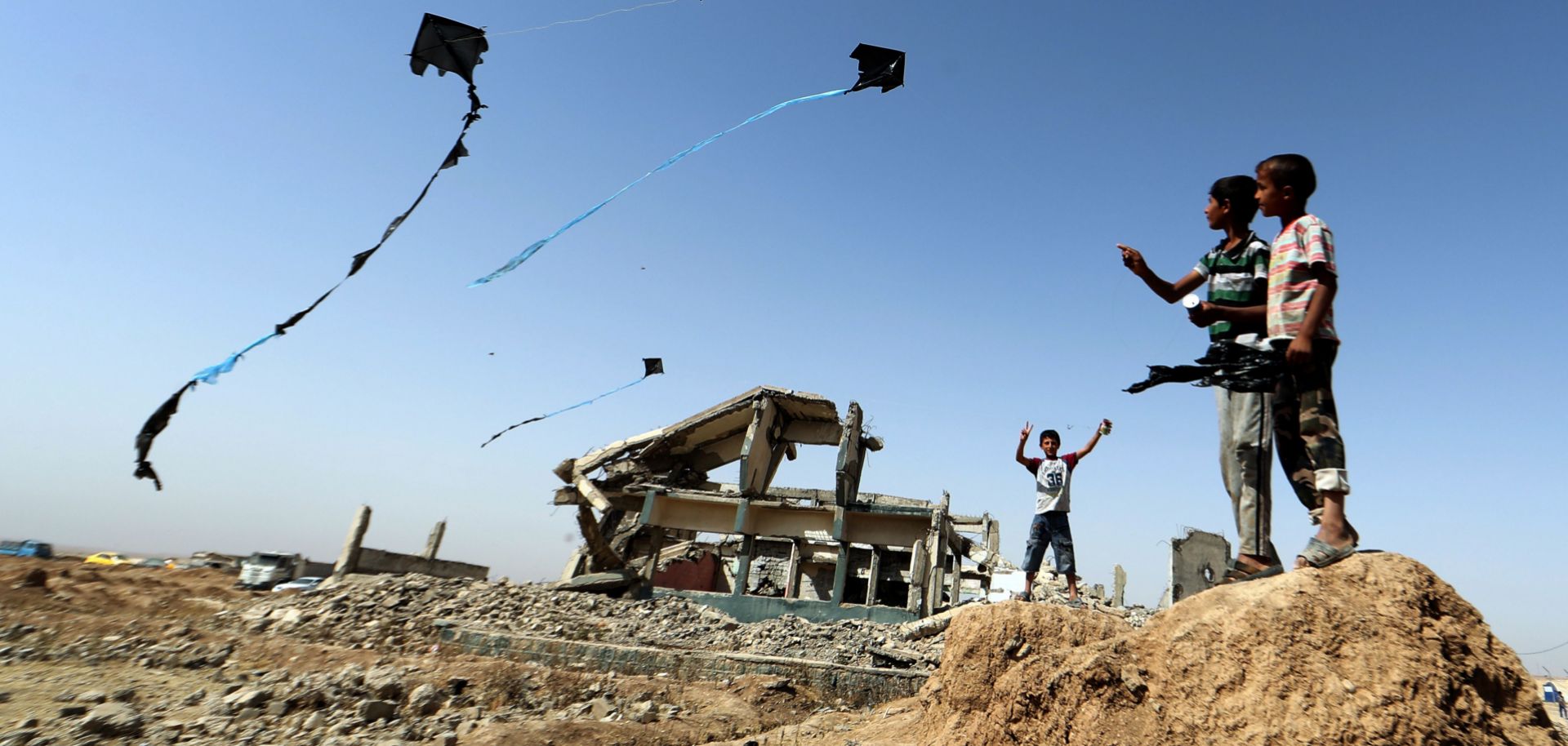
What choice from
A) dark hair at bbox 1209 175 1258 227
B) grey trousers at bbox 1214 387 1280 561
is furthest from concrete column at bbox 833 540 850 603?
dark hair at bbox 1209 175 1258 227

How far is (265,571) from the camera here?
20.8m

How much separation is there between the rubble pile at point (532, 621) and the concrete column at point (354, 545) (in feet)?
10.0

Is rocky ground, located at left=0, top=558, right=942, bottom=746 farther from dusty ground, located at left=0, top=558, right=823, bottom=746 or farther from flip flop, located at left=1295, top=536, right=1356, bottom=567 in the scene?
flip flop, located at left=1295, top=536, right=1356, bottom=567

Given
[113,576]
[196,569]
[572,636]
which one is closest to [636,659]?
[572,636]

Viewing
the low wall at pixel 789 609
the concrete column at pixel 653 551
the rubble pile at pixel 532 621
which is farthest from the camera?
the concrete column at pixel 653 551

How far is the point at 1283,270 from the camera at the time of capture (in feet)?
10.5

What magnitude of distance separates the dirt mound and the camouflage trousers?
33 centimetres

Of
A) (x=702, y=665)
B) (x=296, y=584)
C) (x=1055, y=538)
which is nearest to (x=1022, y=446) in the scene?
(x=1055, y=538)

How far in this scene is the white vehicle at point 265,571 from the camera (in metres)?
20.6

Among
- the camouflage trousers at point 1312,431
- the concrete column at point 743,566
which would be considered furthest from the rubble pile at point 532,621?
the camouflage trousers at point 1312,431

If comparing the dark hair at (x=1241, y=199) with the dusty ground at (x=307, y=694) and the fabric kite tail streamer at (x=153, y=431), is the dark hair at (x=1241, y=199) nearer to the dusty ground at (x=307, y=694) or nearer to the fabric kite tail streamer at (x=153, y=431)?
the dusty ground at (x=307, y=694)

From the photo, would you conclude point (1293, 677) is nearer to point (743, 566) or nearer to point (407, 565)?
point (743, 566)

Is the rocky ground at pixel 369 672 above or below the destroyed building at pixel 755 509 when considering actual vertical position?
below

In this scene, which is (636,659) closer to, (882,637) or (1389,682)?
(882,637)
